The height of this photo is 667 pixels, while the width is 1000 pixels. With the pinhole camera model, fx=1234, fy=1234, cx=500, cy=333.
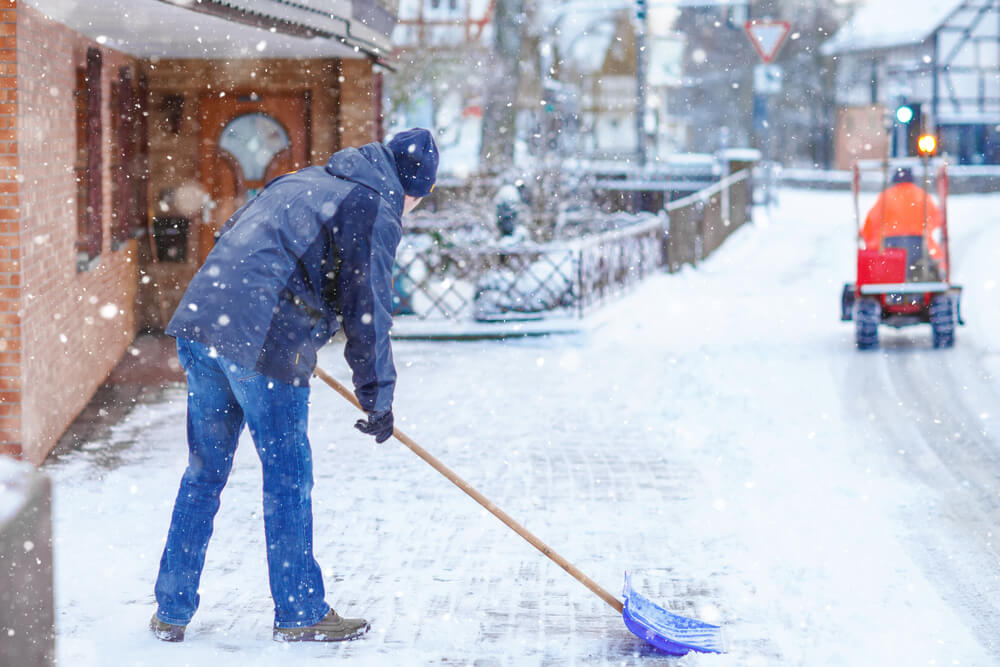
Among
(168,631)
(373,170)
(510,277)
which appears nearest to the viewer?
(373,170)

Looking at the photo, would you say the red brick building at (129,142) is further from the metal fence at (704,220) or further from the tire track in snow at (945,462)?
the metal fence at (704,220)

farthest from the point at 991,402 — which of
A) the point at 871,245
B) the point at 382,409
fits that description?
the point at 382,409

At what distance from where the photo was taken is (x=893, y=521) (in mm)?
Answer: 6176

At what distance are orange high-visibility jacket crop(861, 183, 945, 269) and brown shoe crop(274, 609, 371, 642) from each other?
8.51m

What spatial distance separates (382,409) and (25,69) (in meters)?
3.86

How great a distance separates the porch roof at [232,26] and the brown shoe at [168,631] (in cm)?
395

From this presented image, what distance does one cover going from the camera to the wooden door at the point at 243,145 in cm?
1219

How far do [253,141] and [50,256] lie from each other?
5.05 m

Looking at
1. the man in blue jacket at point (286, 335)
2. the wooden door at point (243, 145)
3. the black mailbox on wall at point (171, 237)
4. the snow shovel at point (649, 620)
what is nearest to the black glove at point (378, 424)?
the man in blue jacket at point (286, 335)

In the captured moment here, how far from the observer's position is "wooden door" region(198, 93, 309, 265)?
40.0 feet

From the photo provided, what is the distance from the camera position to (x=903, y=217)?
1188 cm

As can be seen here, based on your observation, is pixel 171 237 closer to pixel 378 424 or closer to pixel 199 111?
pixel 199 111

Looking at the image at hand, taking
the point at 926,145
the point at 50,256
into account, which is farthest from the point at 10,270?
the point at 926,145

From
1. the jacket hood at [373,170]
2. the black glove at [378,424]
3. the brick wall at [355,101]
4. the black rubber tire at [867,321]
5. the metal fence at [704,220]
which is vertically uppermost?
the brick wall at [355,101]
